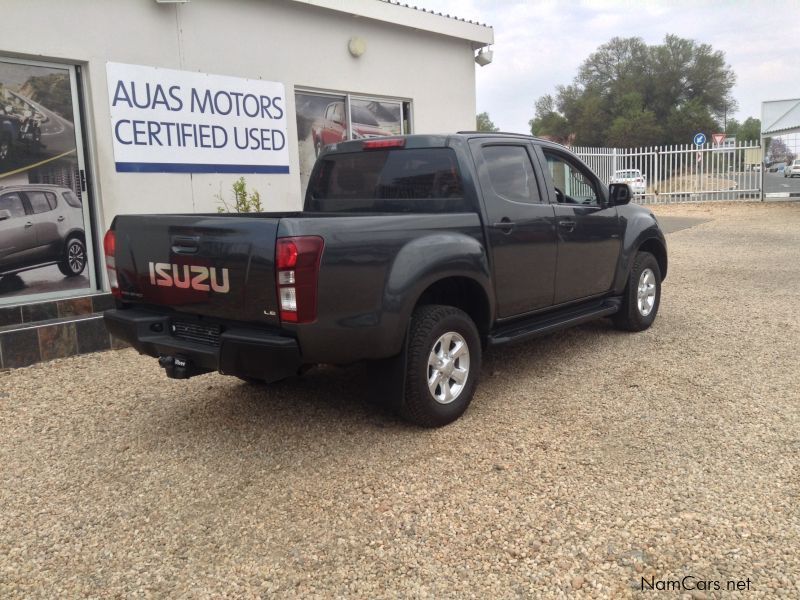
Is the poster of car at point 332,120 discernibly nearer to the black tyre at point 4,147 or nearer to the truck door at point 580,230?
the black tyre at point 4,147

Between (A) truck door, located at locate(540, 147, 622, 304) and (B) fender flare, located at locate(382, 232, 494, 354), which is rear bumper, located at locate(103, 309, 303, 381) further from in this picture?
(A) truck door, located at locate(540, 147, 622, 304)

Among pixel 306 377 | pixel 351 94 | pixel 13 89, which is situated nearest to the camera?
pixel 306 377

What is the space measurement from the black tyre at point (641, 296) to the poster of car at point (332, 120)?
4128 mm

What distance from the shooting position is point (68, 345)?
6219 millimetres

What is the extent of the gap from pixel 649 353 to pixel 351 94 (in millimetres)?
5916

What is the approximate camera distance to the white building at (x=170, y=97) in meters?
6.76

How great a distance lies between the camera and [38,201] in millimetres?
6875

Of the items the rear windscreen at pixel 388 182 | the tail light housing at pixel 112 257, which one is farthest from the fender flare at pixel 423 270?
the tail light housing at pixel 112 257

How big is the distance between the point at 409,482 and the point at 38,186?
17.2 ft

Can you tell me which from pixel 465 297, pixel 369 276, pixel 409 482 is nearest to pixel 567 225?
pixel 465 297

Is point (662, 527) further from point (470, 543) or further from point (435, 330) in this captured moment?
point (435, 330)

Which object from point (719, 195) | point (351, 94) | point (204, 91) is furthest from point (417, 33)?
point (719, 195)

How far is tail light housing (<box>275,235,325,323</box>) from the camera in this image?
11.5ft

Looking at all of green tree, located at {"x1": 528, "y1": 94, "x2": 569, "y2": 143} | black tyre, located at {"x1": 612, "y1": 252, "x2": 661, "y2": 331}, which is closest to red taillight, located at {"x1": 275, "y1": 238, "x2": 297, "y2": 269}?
black tyre, located at {"x1": 612, "y1": 252, "x2": 661, "y2": 331}
